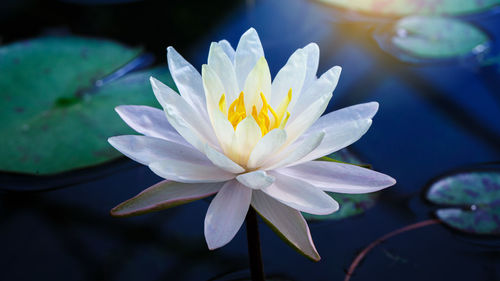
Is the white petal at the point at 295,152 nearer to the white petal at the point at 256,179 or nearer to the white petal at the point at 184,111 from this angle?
the white petal at the point at 256,179

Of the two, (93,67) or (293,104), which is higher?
(93,67)

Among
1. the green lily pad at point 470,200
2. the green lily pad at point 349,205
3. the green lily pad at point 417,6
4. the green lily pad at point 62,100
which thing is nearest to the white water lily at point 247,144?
the green lily pad at point 349,205

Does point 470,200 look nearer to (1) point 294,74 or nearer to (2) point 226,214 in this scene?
(1) point 294,74

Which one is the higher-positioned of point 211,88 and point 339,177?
point 211,88

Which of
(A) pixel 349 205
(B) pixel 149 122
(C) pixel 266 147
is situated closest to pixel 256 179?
(C) pixel 266 147

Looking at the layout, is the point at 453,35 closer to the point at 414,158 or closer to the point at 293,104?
the point at 414,158

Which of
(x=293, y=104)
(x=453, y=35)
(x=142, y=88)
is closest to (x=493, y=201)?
(x=293, y=104)

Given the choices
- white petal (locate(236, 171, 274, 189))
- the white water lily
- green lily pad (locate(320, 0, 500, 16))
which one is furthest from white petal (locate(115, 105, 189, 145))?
green lily pad (locate(320, 0, 500, 16))
